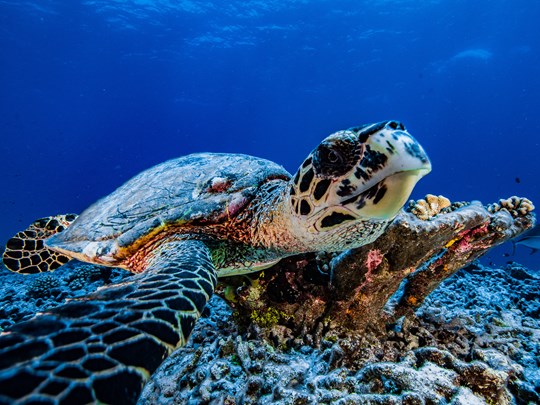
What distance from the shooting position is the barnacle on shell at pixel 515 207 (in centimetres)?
234

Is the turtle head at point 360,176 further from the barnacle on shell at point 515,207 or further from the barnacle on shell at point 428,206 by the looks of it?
the barnacle on shell at point 515,207

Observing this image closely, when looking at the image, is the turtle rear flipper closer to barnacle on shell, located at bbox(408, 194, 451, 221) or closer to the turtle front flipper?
the turtle front flipper

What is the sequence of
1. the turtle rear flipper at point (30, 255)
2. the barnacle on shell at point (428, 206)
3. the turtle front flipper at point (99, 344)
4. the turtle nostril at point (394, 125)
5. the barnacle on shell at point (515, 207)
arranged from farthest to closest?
1. the turtle rear flipper at point (30, 255)
2. the barnacle on shell at point (515, 207)
3. the barnacle on shell at point (428, 206)
4. the turtle nostril at point (394, 125)
5. the turtle front flipper at point (99, 344)

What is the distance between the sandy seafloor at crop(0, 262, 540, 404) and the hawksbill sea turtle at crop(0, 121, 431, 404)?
63cm

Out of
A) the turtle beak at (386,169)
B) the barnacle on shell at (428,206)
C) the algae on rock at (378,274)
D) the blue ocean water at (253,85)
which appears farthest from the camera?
the blue ocean water at (253,85)

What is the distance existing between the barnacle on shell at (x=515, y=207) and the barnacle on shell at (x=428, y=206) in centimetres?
44

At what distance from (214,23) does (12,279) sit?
33.4 meters

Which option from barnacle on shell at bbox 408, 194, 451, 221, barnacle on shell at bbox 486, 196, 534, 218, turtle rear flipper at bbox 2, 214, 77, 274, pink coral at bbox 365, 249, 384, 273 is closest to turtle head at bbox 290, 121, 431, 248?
pink coral at bbox 365, 249, 384, 273

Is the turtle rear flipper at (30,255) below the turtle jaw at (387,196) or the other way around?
the other way around

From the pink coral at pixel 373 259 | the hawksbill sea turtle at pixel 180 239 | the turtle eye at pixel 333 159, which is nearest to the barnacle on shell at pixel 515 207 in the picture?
the pink coral at pixel 373 259

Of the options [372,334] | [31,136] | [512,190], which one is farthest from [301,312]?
[512,190]

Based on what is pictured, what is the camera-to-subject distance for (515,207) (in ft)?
7.95

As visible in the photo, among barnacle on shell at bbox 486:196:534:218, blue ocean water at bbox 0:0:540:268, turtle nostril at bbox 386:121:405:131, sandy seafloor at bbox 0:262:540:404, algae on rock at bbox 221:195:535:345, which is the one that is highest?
blue ocean water at bbox 0:0:540:268

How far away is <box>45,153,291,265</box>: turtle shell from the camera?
2.23 meters
